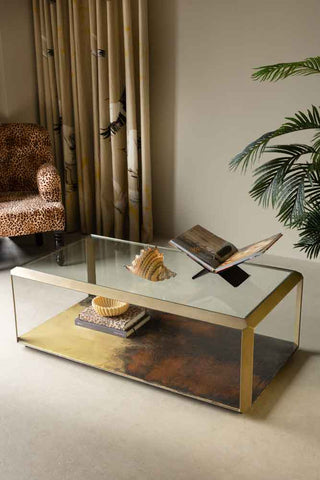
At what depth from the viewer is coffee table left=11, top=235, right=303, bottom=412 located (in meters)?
2.07

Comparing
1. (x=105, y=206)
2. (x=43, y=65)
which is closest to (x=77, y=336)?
(x=105, y=206)

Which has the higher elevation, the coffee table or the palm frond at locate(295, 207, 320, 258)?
the palm frond at locate(295, 207, 320, 258)

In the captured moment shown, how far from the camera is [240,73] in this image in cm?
351

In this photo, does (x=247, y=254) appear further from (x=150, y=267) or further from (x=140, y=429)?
(x=140, y=429)

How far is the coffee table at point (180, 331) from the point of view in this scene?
2068 millimetres

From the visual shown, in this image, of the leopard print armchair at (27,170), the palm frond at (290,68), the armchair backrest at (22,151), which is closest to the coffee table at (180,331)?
the palm frond at (290,68)

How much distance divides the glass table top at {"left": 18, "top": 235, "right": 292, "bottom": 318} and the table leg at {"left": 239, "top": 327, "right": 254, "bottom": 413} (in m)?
0.08

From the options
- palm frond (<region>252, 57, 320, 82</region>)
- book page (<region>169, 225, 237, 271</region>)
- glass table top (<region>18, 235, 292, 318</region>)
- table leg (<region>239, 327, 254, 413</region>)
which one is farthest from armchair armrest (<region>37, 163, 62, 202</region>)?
table leg (<region>239, 327, 254, 413</region>)

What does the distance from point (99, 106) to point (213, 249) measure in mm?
1842

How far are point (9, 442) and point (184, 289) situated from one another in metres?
0.83

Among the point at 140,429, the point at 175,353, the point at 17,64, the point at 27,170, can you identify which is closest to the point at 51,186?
the point at 27,170

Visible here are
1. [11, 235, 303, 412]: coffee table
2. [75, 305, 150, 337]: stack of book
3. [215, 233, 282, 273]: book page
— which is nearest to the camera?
[11, 235, 303, 412]: coffee table

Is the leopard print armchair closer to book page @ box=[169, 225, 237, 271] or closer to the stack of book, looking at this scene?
the stack of book

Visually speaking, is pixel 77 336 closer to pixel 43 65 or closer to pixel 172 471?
pixel 172 471
